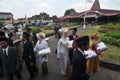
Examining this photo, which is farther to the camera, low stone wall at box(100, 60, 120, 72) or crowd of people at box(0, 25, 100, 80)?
low stone wall at box(100, 60, 120, 72)

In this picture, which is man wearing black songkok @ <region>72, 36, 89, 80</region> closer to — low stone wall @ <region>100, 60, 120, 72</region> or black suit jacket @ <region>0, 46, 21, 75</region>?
black suit jacket @ <region>0, 46, 21, 75</region>

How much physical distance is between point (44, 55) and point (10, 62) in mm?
2554

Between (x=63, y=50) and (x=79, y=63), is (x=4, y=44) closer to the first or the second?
(x=79, y=63)

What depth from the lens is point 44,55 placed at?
7.76 meters

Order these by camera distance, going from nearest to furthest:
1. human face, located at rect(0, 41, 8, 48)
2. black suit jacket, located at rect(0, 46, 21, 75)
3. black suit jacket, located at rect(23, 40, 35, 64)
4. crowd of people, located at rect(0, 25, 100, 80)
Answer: crowd of people, located at rect(0, 25, 100, 80) < human face, located at rect(0, 41, 8, 48) < black suit jacket, located at rect(0, 46, 21, 75) < black suit jacket, located at rect(23, 40, 35, 64)

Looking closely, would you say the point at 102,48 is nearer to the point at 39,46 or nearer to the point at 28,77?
the point at 39,46

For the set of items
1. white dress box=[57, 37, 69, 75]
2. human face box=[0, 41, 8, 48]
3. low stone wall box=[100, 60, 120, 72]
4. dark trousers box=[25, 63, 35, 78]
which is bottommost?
low stone wall box=[100, 60, 120, 72]

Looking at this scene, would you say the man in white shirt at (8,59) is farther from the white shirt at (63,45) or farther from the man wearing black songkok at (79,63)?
the white shirt at (63,45)

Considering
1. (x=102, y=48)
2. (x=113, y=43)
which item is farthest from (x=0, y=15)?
(x=102, y=48)

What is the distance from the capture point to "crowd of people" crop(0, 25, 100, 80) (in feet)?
13.0

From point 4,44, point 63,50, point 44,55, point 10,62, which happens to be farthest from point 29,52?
point 4,44

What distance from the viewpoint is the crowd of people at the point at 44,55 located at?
13.0 feet

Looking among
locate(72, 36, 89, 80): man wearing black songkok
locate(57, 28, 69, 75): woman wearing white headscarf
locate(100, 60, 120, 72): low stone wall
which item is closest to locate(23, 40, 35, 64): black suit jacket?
locate(57, 28, 69, 75): woman wearing white headscarf

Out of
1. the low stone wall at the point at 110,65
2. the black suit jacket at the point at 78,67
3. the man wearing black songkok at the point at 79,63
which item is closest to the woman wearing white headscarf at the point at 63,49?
the low stone wall at the point at 110,65
